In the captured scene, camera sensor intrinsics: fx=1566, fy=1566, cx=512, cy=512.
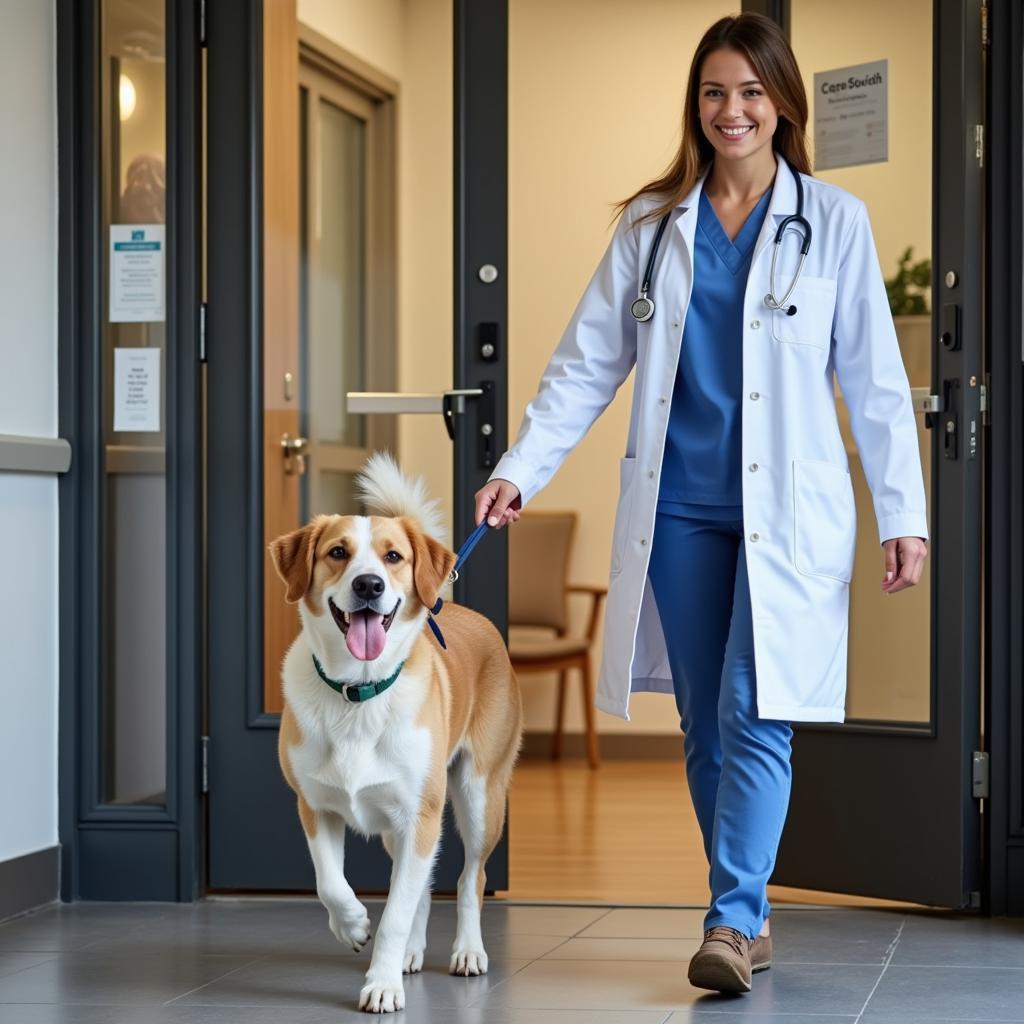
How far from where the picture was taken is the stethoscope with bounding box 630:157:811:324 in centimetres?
240

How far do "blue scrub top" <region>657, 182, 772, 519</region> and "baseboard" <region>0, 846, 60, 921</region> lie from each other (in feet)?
5.05

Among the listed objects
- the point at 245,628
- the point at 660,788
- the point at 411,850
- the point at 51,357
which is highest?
the point at 51,357

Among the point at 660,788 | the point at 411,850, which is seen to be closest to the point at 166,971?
the point at 411,850

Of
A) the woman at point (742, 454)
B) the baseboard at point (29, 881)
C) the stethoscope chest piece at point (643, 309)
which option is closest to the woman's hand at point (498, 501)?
the woman at point (742, 454)

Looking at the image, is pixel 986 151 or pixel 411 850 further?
pixel 986 151

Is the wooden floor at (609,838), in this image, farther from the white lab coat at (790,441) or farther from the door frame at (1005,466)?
the white lab coat at (790,441)

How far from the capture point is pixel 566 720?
582 centimetres

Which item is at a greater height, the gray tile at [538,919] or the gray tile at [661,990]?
the gray tile at [661,990]

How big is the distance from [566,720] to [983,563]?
2.92m

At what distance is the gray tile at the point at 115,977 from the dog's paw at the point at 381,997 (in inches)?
13.3

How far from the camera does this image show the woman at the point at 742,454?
238 cm

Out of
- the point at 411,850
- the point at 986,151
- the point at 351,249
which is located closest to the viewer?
the point at 411,850

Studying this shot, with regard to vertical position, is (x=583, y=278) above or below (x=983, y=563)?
above

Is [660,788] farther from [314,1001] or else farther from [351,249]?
[314,1001]
